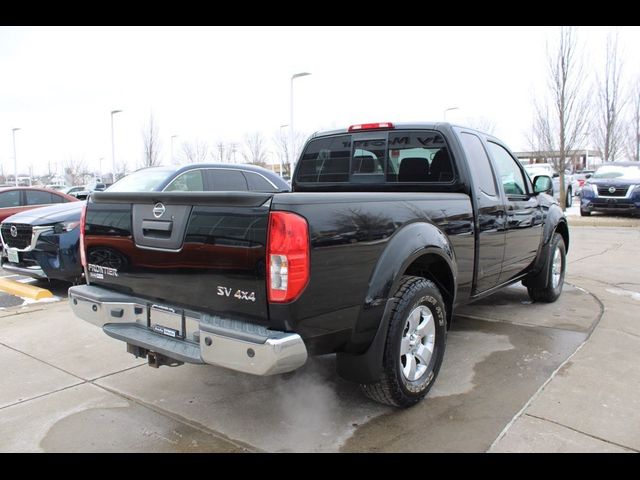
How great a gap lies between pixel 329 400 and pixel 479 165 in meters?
2.36

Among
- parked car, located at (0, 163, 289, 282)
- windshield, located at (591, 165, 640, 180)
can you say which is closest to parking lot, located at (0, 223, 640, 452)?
parked car, located at (0, 163, 289, 282)

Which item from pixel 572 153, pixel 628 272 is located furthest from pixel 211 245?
pixel 572 153

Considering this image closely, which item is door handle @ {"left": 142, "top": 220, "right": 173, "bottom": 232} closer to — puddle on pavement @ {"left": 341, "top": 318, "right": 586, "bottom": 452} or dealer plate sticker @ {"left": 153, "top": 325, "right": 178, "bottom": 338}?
dealer plate sticker @ {"left": 153, "top": 325, "right": 178, "bottom": 338}

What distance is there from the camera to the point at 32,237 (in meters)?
6.61

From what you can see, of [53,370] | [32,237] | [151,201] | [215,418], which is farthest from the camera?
[32,237]

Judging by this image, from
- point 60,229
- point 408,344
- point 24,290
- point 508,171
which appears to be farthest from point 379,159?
point 24,290

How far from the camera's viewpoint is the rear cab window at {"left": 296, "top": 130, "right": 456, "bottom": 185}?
4316 mm

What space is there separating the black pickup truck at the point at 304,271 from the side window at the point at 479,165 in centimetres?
3

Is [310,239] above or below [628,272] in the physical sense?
above

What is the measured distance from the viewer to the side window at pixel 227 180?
24.1 feet

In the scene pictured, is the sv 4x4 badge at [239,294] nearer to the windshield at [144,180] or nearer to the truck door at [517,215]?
the truck door at [517,215]

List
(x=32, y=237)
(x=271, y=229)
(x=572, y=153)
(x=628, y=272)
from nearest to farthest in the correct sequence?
(x=271, y=229), (x=32, y=237), (x=628, y=272), (x=572, y=153)
